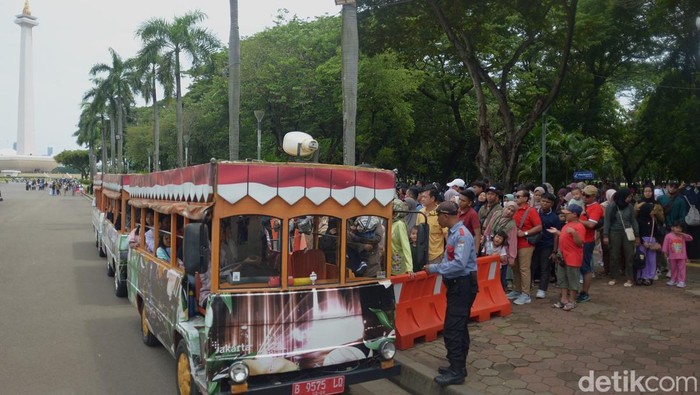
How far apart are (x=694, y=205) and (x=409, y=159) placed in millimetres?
19846

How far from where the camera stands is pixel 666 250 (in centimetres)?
965

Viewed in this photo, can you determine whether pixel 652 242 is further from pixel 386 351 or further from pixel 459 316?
pixel 386 351

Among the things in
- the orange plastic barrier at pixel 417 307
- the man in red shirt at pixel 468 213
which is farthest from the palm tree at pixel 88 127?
the orange plastic barrier at pixel 417 307

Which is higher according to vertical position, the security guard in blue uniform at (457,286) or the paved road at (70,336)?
the security guard in blue uniform at (457,286)

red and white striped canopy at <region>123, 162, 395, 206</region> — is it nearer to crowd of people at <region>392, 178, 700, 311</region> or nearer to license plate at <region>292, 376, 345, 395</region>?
crowd of people at <region>392, 178, 700, 311</region>

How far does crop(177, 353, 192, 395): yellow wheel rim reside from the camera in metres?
5.01

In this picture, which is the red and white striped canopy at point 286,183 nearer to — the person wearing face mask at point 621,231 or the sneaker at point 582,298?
the sneaker at point 582,298

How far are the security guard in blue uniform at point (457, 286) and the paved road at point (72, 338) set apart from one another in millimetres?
788

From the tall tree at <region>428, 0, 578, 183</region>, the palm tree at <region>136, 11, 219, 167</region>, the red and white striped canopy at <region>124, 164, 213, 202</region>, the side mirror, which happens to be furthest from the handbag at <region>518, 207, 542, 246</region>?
the palm tree at <region>136, 11, 219, 167</region>

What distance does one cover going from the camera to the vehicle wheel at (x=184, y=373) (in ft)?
15.9

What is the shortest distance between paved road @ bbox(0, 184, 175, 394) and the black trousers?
9.70 feet

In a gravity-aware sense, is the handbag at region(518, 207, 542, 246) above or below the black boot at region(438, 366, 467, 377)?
above

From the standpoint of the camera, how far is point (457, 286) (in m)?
5.30

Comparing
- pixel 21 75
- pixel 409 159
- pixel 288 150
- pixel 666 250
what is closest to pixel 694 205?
pixel 666 250
